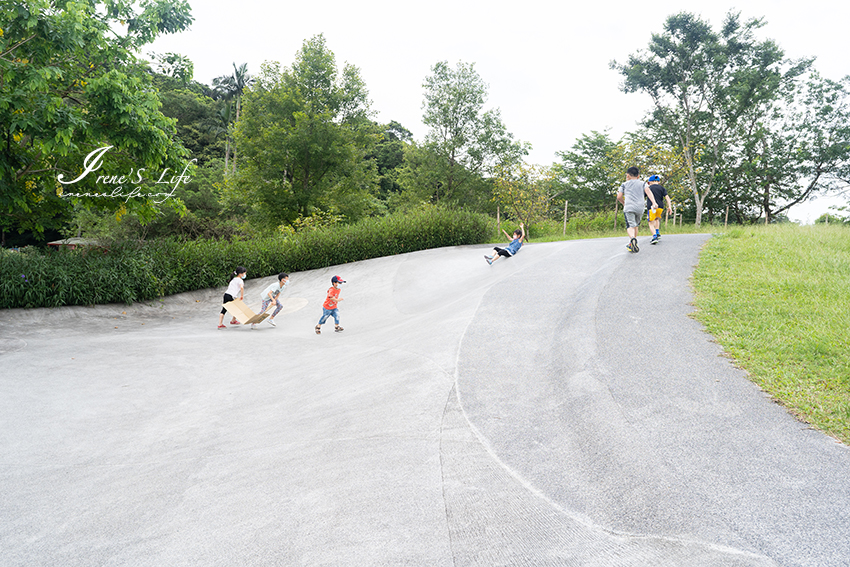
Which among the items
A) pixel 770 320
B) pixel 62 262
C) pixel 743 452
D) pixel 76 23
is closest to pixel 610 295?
pixel 770 320

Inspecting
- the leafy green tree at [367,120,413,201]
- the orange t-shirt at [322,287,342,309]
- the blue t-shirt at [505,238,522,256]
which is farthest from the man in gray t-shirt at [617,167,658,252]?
the leafy green tree at [367,120,413,201]

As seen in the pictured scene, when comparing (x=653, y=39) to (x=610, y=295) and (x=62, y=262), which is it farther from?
(x=62, y=262)

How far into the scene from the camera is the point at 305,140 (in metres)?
22.9

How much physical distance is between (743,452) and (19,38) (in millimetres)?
13112

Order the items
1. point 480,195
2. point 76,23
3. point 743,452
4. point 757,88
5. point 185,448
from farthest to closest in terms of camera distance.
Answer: point 480,195, point 757,88, point 76,23, point 185,448, point 743,452

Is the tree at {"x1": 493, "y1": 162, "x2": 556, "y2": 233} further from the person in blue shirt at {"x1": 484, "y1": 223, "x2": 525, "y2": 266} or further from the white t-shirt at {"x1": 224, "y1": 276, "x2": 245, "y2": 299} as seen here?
the white t-shirt at {"x1": 224, "y1": 276, "x2": 245, "y2": 299}

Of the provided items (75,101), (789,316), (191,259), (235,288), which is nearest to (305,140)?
(191,259)

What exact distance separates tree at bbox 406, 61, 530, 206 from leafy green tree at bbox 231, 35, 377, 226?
209 inches

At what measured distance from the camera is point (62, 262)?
1092 cm

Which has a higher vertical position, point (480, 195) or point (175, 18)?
point (175, 18)

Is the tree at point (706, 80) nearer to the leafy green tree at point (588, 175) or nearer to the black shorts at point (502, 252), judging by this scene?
the leafy green tree at point (588, 175)

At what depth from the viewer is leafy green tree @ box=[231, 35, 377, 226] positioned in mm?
23219

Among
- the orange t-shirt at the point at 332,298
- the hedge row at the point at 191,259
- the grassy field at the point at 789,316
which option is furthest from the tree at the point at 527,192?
the orange t-shirt at the point at 332,298

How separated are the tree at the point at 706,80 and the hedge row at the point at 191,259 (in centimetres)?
1941
